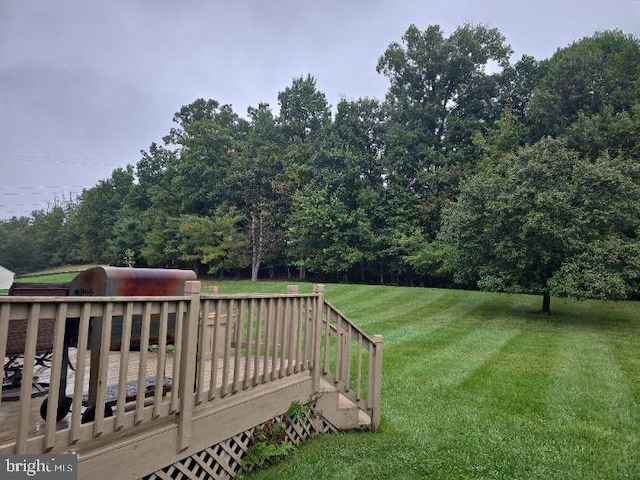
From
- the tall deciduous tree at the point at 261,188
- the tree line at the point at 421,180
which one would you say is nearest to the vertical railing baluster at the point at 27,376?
the tree line at the point at 421,180

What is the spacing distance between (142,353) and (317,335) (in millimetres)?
1848

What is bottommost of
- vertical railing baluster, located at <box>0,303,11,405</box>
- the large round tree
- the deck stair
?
the deck stair

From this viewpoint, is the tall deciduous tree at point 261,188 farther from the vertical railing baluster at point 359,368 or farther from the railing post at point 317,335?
the railing post at point 317,335

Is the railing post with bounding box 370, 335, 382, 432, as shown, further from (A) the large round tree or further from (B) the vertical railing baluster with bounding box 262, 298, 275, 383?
(A) the large round tree

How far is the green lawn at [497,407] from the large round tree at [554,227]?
130 cm

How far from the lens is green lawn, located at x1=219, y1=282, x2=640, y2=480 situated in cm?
339

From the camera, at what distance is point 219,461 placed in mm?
2873

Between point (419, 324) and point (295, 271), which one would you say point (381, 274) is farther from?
point (419, 324)

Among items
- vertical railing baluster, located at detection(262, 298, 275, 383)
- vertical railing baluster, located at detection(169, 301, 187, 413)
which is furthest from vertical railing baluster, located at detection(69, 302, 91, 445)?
vertical railing baluster, located at detection(262, 298, 275, 383)

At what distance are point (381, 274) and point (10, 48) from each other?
70.7 feet

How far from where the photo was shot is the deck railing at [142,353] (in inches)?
73.2

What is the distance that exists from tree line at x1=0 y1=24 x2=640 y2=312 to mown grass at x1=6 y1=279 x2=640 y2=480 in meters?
2.69

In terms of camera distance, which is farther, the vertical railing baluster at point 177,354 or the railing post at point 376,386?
the railing post at point 376,386

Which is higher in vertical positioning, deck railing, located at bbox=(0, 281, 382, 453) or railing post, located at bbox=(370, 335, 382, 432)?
deck railing, located at bbox=(0, 281, 382, 453)
